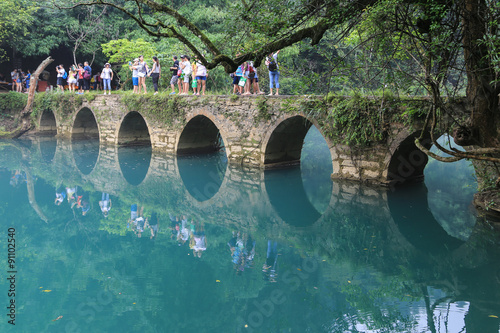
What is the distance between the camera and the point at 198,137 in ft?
53.3

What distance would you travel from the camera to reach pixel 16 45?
2317 centimetres

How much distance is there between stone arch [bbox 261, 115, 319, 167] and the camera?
41.3ft

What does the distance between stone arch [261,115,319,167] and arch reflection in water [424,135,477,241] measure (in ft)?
11.5

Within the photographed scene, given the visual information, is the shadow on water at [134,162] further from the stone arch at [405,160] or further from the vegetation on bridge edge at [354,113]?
the stone arch at [405,160]

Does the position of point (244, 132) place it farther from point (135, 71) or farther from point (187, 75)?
point (135, 71)

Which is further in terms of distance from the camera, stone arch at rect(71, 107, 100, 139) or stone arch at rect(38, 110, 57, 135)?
stone arch at rect(38, 110, 57, 135)

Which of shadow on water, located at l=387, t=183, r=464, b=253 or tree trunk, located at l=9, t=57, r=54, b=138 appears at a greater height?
tree trunk, located at l=9, t=57, r=54, b=138

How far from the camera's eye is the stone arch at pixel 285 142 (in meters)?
12.6

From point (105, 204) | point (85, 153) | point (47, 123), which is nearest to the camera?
point (105, 204)

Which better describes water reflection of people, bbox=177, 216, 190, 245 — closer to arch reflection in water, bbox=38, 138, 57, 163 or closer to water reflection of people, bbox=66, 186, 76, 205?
water reflection of people, bbox=66, 186, 76, 205

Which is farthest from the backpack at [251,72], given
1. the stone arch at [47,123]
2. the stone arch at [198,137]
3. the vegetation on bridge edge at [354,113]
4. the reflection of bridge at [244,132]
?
the stone arch at [47,123]

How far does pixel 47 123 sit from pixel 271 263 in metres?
18.9

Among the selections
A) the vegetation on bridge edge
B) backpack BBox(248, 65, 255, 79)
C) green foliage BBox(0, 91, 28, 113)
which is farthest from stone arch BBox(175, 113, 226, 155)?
green foliage BBox(0, 91, 28, 113)

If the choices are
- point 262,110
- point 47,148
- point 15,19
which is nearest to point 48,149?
point 47,148
